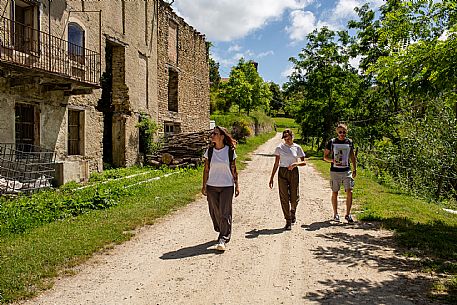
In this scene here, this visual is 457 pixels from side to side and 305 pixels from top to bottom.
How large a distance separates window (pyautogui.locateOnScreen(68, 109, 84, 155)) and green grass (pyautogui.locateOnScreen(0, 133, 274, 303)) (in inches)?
182

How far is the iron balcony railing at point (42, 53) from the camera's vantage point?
1091 cm

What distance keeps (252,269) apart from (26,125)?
31.7ft

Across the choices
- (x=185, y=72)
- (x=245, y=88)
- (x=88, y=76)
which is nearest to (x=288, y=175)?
(x=88, y=76)

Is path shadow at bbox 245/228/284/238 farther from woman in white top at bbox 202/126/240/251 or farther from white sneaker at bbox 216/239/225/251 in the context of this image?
white sneaker at bbox 216/239/225/251

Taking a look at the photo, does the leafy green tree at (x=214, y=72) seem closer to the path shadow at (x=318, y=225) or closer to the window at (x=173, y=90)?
the window at (x=173, y=90)

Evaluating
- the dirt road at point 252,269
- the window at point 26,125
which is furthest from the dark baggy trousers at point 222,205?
the window at point 26,125

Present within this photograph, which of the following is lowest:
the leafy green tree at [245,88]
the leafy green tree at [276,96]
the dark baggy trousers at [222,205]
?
the dark baggy trousers at [222,205]

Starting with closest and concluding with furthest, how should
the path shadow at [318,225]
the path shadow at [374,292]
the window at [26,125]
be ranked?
the path shadow at [374,292], the path shadow at [318,225], the window at [26,125]

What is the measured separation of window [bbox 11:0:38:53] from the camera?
11.5 metres

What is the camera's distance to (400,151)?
17234 millimetres

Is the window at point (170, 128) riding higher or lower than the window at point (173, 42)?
lower

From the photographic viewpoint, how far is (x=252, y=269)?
5496 mm

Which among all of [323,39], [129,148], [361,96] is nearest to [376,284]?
[129,148]

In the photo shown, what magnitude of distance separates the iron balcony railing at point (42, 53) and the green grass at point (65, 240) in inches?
178
